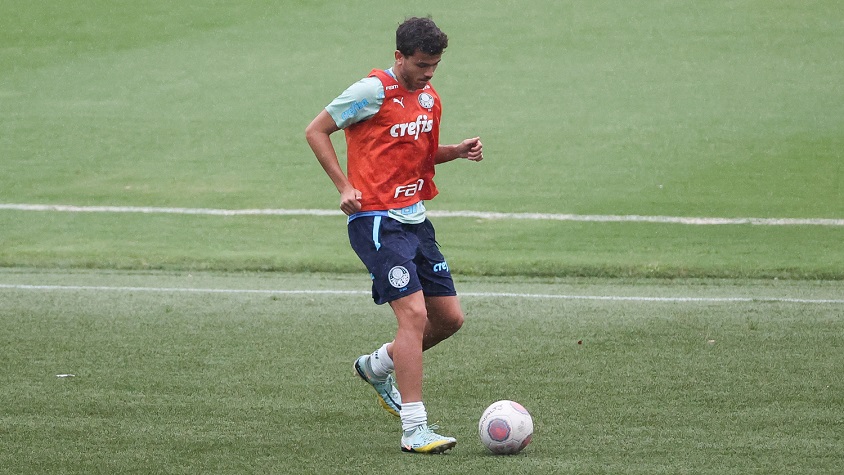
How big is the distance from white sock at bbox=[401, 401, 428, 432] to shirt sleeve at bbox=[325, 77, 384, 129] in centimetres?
136

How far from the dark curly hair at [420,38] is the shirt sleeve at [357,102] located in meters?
0.23

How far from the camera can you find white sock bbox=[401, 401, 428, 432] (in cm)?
576

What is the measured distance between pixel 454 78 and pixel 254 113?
314 cm

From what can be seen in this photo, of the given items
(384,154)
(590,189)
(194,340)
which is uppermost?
(384,154)

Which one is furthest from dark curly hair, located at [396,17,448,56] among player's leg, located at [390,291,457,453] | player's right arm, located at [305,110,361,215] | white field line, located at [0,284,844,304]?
white field line, located at [0,284,844,304]

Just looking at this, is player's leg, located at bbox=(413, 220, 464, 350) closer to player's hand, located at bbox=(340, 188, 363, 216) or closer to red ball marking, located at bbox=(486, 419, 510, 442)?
player's hand, located at bbox=(340, 188, 363, 216)

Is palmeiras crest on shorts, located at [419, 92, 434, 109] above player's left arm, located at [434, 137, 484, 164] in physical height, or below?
above

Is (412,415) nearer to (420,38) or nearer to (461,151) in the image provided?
(461,151)

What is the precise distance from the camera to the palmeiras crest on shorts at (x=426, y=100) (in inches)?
246

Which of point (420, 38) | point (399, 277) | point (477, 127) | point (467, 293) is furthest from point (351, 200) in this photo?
point (477, 127)

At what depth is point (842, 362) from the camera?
7562mm

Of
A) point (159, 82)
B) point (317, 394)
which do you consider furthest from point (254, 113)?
point (317, 394)

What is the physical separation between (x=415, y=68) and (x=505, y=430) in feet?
5.80

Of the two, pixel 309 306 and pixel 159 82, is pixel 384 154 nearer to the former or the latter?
pixel 309 306
